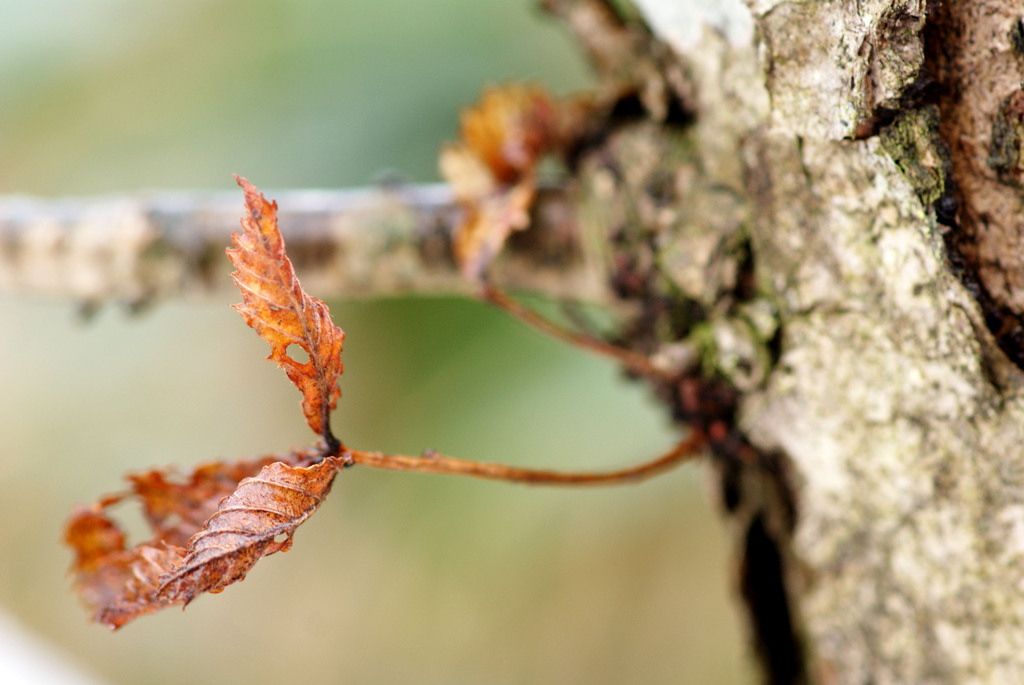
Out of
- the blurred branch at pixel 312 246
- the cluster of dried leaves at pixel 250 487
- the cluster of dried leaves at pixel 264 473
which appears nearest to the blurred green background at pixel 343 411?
the blurred branch at pixel 312 246

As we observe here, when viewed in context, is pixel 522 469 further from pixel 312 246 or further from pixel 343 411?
pixel 343 411

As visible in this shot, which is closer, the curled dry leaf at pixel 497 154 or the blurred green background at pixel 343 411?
the curled dry leaf at pixel 497 154

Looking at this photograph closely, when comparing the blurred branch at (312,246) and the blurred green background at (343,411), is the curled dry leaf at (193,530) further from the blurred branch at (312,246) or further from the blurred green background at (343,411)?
the blurred green background at (343,411)

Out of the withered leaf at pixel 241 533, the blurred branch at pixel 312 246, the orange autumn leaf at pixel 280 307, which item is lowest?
the withered leaf at pixel 241 533

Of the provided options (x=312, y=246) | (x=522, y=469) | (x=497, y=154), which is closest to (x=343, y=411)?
(x=312, y=246)

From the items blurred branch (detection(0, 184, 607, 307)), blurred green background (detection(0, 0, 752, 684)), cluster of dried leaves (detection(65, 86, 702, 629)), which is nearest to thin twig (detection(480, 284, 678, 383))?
cluster of dried leaves (detection(65, 86, 702, 629))

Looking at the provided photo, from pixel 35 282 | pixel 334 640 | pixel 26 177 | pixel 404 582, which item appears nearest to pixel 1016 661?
pixel 35 282

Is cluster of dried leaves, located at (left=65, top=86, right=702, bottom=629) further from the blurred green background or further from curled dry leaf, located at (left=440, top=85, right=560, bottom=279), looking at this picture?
the blurred green background

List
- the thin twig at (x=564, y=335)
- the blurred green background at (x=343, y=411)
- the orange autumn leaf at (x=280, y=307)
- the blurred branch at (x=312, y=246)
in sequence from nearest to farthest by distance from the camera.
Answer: the orange autumn leaf at (x=280, y=307)
the thin twig at (x=564, y=335)
the blurred branch at (x=312, y=246)
the blurred green background at (x=343, y=411)
